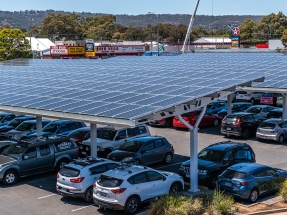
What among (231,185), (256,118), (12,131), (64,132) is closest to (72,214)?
(231,185)

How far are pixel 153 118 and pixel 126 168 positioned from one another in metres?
2.01

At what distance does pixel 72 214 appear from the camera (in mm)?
15062

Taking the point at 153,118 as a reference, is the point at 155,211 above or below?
below

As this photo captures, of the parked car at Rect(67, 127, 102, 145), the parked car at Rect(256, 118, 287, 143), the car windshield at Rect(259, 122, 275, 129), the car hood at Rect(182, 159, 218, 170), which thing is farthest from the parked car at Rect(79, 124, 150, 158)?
the car windshield at Rect(259, 122, 275, 129)

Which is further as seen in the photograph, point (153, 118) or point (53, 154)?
point (53, 154)

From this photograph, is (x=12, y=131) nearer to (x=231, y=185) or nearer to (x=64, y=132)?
(x=64, y=132)

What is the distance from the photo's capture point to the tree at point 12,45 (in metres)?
61.8

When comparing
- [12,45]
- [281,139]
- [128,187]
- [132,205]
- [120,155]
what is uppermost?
[12,45]

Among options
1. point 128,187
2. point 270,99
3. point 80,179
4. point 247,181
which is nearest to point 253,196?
point 247,181

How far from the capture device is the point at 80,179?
1578 centimetres

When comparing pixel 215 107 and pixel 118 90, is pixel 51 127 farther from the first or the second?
pixel 215 107

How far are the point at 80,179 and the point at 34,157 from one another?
4.26m

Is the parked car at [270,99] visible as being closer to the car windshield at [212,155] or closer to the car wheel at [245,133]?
the car wheel at [245,133]

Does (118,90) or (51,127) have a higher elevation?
(118,90)
